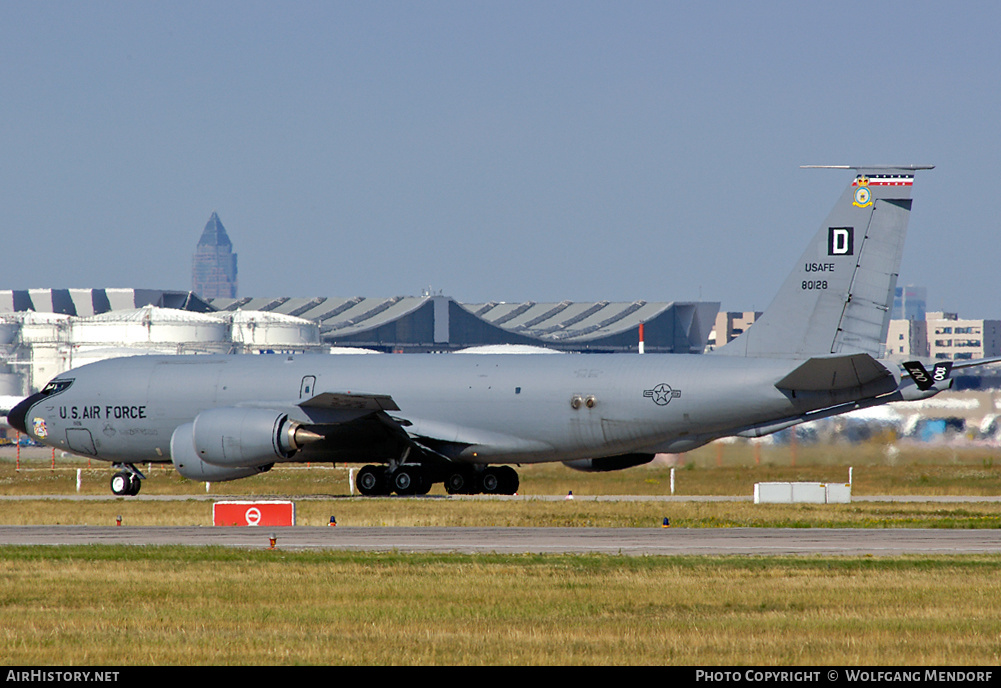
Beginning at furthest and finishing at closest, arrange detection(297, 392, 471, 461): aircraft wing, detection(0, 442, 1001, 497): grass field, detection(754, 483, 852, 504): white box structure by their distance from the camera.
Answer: detection(0, 442, 1001, 497): grass field
detection(297, 392, 471, 461): aircraft wing
detection(754, 483, 852, 504): white box structure

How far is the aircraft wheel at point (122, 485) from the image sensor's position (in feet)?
143

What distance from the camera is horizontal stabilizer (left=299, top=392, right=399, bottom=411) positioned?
127ft

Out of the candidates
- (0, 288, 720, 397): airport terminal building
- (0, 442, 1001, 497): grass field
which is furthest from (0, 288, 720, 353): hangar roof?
(0, 442, 1001, 497): grass field

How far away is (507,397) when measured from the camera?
40.0m

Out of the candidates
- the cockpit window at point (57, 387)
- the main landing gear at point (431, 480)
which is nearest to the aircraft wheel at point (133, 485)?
the cockpit window at point (57, 387)

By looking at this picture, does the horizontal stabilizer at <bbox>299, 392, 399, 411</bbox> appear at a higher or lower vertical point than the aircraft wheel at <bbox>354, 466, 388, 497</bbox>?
higher

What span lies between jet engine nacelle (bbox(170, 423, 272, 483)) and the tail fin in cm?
1604

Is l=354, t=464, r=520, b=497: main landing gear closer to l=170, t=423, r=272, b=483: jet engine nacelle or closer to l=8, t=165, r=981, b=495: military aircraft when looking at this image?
l=8, t=165, r=981, b=495: military aircraft

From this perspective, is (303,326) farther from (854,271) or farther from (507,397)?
(854,271)

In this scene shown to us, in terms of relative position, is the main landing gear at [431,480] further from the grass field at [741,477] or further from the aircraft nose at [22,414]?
the aircraft nose at [22,414]

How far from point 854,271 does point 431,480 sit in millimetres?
14213

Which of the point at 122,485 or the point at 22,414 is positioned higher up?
the point at 22,414

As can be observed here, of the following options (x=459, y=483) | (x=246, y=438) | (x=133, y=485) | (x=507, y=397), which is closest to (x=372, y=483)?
(x=459, y=483)
